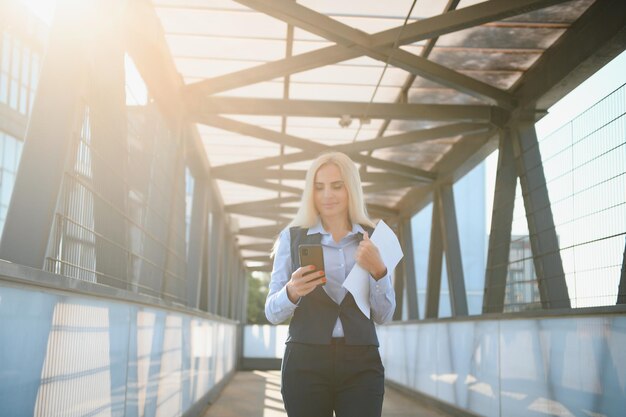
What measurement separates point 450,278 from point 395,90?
4.10 m

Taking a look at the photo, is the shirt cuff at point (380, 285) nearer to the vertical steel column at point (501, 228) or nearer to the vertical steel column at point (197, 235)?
the vertical steel column at point (501, 228)

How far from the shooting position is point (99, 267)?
511cm

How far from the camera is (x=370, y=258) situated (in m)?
2.71

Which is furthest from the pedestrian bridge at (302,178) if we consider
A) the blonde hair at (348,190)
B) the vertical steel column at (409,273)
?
the vertical steel column at (409,273)

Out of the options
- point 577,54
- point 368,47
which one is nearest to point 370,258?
point 368,47

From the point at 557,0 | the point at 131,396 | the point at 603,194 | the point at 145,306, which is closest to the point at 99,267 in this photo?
the point at 145,306

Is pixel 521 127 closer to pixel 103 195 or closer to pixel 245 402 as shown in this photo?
pixel 245 402

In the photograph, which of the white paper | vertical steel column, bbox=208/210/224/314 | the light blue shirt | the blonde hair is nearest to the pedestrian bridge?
the light blue shirt

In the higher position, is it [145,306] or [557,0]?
[557,0]

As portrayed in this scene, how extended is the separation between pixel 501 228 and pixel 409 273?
7954mm

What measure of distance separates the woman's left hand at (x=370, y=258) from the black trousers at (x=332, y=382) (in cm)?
26

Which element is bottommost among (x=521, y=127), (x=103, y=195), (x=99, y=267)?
(x=99, y=267)

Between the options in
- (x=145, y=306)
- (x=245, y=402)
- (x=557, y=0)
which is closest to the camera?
(x=145, y=306)

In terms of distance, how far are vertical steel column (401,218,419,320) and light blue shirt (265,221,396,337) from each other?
14754 mm
